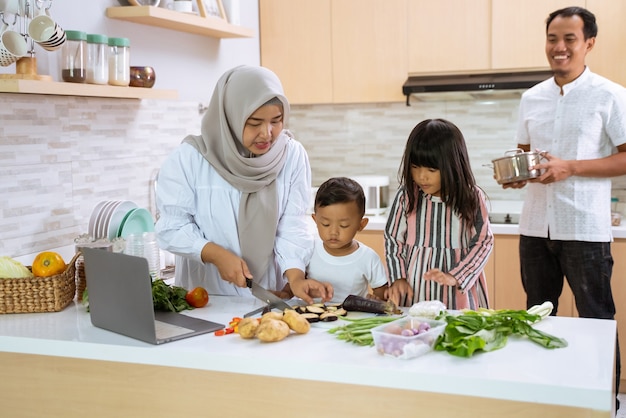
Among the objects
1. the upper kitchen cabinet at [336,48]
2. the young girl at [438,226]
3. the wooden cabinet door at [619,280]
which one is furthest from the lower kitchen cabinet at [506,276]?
the young girl at [438,226]

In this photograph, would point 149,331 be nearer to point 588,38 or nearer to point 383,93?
point 588,38

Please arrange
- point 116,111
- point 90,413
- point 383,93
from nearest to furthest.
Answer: point 90,413
point 116,111
point 383,93

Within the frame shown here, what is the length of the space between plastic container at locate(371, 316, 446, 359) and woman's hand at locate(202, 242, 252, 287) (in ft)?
2.03

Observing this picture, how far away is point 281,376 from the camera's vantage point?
5.38 ft

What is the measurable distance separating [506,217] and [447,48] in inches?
38.6

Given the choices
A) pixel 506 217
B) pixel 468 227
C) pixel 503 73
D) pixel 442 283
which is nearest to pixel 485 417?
pixel 442 283

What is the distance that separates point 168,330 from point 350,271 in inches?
28.4

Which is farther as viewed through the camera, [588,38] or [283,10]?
[283,10]

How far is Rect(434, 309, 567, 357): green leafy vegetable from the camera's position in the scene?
1610 mm

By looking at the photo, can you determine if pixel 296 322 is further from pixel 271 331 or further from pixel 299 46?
pixel 299 46

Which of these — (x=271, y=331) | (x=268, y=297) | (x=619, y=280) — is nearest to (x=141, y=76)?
(x=268, y=297)

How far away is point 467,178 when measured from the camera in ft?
7.61

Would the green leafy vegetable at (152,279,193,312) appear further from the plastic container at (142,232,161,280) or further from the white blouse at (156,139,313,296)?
the plastic container at (142,232,161,280)

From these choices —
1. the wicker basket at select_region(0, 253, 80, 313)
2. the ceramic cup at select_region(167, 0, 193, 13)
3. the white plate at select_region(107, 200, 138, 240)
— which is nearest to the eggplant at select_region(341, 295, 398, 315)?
the wicker basket at select_region(0, 253, 80, 313)
